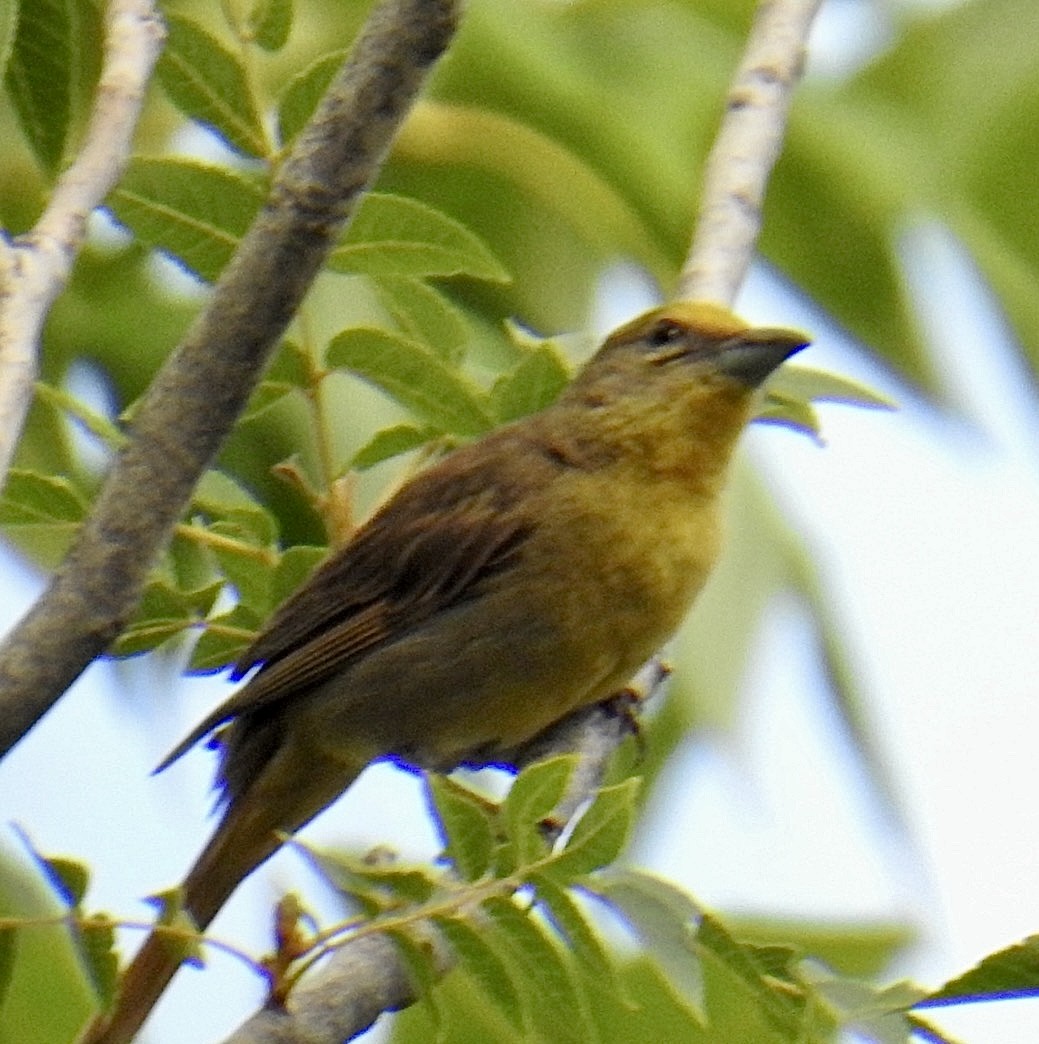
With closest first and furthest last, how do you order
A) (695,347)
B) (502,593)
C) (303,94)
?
(303,94)
(502,593)
(695,347)

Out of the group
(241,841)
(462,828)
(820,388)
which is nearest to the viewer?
(462,828)

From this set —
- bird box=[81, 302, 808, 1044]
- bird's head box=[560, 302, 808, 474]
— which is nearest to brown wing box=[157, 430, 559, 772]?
bird box=[81, 302, 808, 1044]

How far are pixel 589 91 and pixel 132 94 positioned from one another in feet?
6.28

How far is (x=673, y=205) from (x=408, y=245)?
4.74 ft

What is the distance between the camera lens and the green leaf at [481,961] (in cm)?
237

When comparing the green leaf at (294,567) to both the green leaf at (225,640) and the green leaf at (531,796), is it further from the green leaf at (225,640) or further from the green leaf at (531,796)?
the green leaf at (531,796)

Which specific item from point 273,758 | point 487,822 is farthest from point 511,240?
point 487,822

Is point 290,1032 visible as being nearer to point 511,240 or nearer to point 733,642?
point 733,642

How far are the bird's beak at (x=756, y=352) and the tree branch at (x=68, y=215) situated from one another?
177 cm

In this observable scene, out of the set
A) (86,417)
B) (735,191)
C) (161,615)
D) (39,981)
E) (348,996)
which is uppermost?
(735,191)

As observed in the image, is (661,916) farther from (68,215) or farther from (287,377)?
(287,377)

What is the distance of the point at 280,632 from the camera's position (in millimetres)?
3896

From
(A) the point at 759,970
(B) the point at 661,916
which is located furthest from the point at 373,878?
(A) the point at 759,970

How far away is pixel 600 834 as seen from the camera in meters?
2.34
